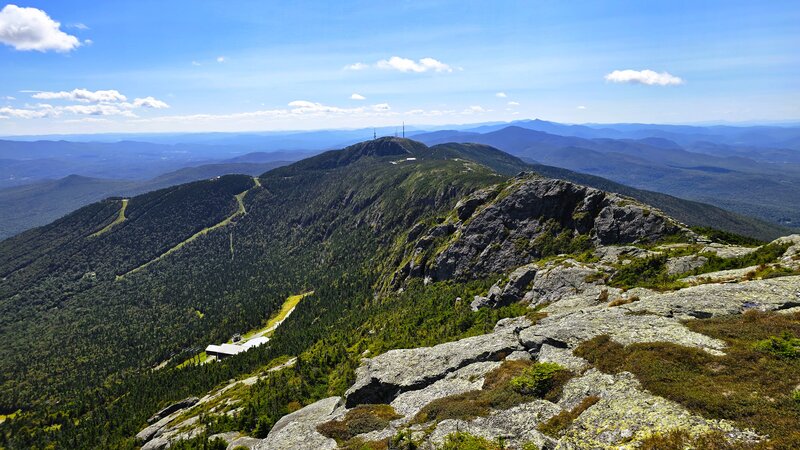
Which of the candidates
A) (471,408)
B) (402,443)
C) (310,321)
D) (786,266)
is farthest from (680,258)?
(310,321)

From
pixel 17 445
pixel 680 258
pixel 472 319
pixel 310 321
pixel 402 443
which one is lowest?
pixel 17 445

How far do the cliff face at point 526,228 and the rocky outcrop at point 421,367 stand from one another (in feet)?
212

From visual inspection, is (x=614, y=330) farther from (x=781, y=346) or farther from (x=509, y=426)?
(x=509, y=426)

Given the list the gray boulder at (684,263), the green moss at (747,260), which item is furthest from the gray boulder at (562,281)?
the green moss at (747,260)

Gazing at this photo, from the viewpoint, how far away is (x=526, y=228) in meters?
124

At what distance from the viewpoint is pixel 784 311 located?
32.0 m

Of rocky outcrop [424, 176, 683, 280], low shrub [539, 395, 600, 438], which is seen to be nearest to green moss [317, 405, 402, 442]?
low shrub [539, 395, 600, 438]

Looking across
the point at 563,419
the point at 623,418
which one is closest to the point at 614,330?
the point at 623,418

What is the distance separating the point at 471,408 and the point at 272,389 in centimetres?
7201

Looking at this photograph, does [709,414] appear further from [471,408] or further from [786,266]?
[786,266]

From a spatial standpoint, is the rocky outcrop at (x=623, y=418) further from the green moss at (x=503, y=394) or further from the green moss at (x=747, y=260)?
the green moss at (x=747, y=260)

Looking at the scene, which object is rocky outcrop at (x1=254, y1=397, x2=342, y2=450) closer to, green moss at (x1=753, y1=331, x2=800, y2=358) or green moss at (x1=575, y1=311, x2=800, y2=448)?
green moss at (x1=575, y1=311, x2=800, y2=448)

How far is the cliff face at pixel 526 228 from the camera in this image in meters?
94.6

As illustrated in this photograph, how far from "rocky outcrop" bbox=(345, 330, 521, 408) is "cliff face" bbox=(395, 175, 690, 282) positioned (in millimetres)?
64549
